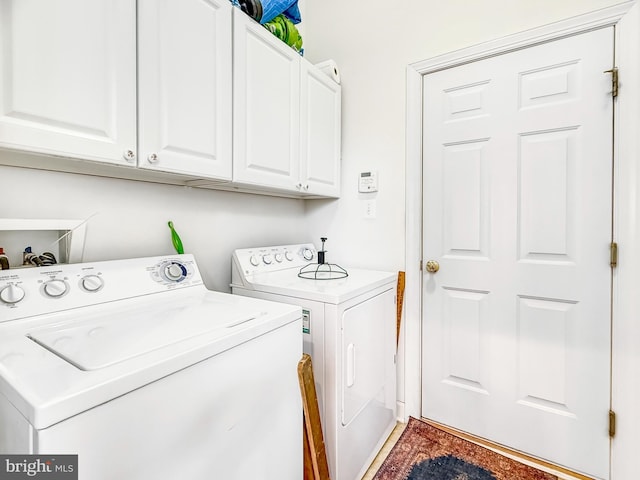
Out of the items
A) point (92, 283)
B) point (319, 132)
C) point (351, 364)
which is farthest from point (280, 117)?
point (351, 364)

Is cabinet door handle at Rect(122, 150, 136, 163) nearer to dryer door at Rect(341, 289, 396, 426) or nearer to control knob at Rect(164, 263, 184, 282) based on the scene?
control knob at Rect(164, 263, 184, 282)

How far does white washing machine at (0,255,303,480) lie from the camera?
0.58 m

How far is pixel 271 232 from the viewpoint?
2.08m

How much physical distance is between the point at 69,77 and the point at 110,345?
789 mm

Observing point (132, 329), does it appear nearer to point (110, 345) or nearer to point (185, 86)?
point (110, 345)

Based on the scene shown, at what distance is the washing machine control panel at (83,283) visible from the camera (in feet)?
3.03

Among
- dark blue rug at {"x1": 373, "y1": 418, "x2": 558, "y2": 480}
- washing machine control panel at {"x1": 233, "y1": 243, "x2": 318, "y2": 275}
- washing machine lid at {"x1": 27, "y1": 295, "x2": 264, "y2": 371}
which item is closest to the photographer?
washing machine lid at {"x1": 27, "y1": 295, "x2": 264, "y2": 371}

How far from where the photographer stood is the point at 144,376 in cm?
66

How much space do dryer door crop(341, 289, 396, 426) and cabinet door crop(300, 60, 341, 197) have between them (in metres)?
0.78

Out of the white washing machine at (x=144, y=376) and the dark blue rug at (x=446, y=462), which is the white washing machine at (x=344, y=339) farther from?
the white washing machine at (x=144, y=376)

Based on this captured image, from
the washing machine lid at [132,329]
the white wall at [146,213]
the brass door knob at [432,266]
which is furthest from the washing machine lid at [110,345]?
the brass door knob at [432,266]

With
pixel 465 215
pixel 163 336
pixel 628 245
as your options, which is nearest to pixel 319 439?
pixel 163 336

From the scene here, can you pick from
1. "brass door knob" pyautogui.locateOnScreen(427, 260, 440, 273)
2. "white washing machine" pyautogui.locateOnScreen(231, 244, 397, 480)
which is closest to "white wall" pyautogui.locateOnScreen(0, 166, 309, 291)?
"white washing machine" pyautogui.locateOnScreen(231, 244, 397, 480)

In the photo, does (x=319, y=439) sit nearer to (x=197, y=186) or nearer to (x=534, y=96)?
(x=197, y=186)
